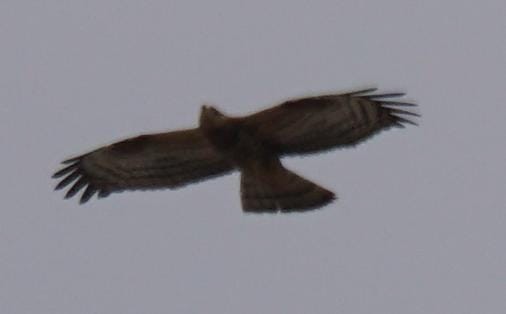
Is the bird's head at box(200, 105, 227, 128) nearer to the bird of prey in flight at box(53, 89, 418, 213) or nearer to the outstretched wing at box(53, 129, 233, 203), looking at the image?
the bird of prey in flight at box(53, 89, 418, 213)

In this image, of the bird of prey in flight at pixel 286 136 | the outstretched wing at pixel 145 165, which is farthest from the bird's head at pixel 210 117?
the outstretched wing at pixel 145 165

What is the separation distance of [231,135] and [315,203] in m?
0.89

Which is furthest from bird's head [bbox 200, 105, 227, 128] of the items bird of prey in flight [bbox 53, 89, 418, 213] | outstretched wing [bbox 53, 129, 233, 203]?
outstretched wing [bbox 53, 129, 233, 203]

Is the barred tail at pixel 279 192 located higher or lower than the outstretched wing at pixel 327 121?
lower

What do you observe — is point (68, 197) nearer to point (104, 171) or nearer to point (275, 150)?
point (104, 171)

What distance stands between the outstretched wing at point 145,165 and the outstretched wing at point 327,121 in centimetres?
59

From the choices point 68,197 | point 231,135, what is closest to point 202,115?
point 231,135

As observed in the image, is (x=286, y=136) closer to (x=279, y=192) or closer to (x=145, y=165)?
(x=279, y=192)

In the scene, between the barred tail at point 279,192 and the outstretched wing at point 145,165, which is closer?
the barred tail at point 279,192

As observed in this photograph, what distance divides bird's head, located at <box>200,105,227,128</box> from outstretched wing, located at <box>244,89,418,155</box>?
0.69ft

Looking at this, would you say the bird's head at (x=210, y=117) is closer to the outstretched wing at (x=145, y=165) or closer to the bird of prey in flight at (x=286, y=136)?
the bird of prey in flight at (x=286, y=136)

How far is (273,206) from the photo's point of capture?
1988cm

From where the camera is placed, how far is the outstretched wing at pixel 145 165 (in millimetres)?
20625

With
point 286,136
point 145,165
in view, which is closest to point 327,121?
point 286,136
